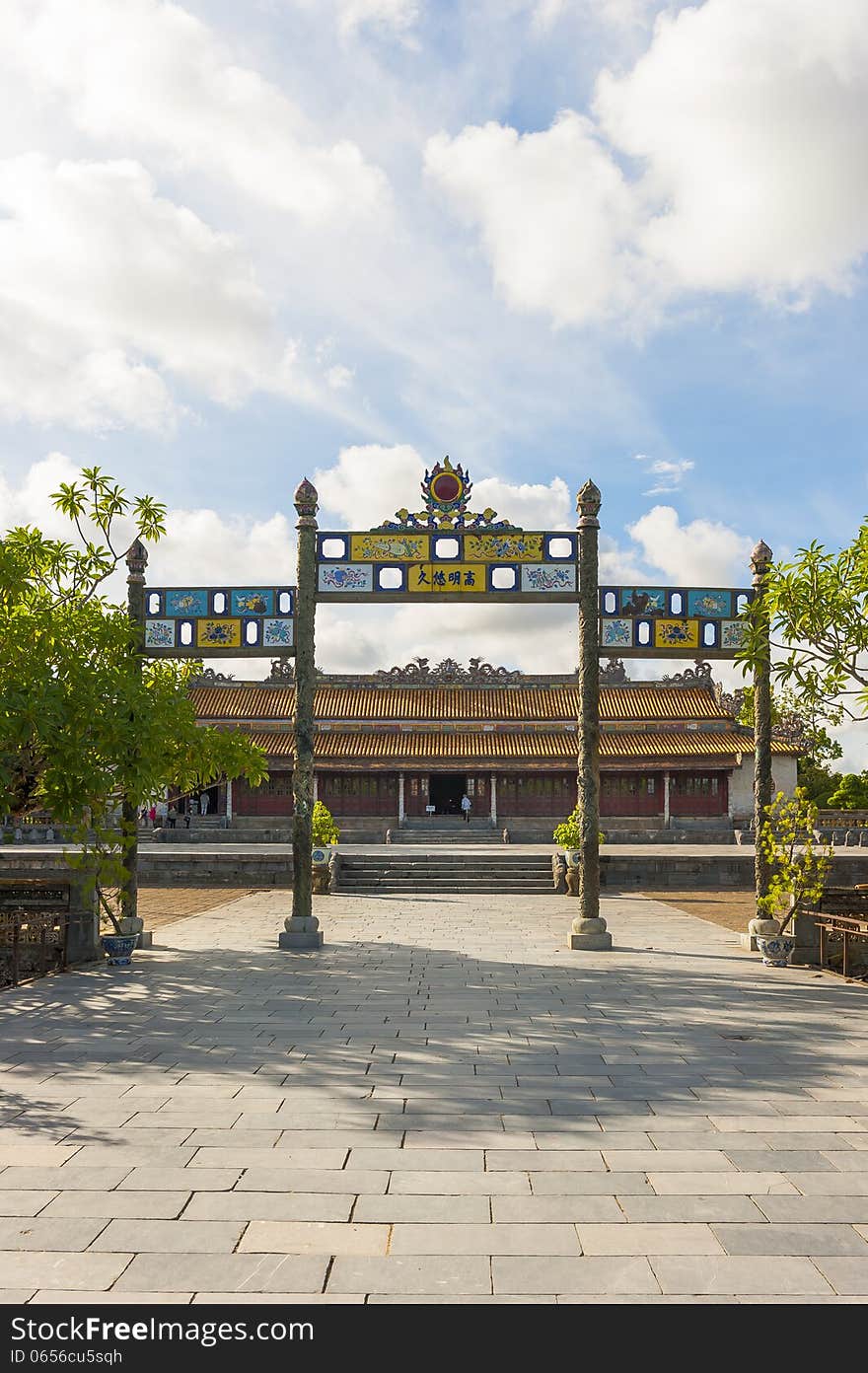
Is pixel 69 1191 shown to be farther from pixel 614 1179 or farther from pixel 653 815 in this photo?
pixel 653 815

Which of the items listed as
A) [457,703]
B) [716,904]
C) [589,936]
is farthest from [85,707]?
[457,703]

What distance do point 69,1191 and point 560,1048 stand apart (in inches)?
153

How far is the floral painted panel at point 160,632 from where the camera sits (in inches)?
512

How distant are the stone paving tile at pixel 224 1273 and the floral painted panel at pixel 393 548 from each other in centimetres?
985

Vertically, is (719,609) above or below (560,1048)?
above

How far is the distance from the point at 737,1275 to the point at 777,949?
815 cm

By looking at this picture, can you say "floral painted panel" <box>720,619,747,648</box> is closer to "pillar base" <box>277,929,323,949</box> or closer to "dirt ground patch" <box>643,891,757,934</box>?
"dirt ground patch" <box>643,891,757,934</box>

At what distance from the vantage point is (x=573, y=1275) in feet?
11.8

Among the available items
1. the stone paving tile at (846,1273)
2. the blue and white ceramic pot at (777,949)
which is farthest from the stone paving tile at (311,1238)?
the blue and white ceramic pot at (777,949)

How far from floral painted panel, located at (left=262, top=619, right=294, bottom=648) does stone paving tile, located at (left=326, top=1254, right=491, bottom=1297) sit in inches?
384

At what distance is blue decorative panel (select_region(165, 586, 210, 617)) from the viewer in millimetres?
13055

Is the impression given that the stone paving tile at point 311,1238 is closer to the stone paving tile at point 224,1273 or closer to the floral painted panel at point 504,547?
the stone paving tile at point 224,1273
